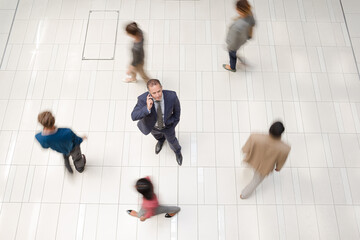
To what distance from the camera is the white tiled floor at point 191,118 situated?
11.7ft

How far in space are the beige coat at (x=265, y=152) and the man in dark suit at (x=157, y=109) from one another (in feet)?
2.97

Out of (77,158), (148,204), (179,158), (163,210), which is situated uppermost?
(148,204)

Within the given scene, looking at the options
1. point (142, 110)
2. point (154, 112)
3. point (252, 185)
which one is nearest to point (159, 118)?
point (154, 112)

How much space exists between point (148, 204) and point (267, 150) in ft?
4.46

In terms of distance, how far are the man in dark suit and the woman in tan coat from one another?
90 centimetres

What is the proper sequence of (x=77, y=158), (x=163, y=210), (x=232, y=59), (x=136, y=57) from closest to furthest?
(x=163, y=210), (x=77, y=158), (x=136, y=57), (x=232, y=59)

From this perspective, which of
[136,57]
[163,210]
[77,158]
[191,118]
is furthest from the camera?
[191,118]

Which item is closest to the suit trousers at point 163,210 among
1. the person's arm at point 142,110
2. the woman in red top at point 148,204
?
the woman in red top at point 148,204

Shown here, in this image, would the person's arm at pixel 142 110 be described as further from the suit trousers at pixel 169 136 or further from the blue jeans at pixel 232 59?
the blue jeans at pixel 232 59

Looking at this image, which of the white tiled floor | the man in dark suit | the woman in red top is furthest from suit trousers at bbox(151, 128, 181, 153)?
the woman in red top

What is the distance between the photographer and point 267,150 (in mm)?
2787

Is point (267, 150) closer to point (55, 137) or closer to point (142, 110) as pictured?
point (142, 110)

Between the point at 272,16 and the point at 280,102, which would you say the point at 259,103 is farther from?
the point at 272,16

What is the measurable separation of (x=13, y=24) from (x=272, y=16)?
483cm
